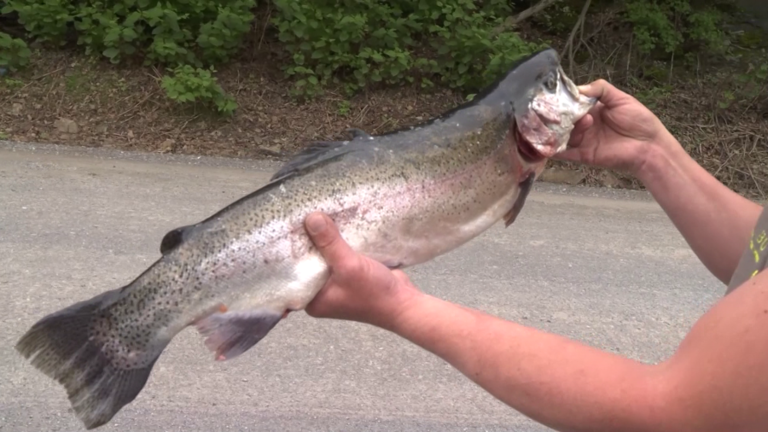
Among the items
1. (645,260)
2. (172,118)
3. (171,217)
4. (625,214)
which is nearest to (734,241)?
(645,260)

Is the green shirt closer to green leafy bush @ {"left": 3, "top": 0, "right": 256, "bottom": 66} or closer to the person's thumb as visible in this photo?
the person's thumb

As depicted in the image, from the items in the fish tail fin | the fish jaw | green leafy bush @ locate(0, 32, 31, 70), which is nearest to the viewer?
the fish tail fin

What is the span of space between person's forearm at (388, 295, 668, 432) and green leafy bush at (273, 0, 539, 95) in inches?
290

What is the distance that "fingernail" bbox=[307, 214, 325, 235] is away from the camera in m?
1.83

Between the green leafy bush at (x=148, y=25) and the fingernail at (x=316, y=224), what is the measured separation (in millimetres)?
7604

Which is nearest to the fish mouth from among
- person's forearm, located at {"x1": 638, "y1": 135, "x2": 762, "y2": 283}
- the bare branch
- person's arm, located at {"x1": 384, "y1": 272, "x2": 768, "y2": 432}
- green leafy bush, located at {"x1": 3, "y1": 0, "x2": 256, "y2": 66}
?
person's forearm, located at {"x1": 638, "y1": 135, "x2": 762, "y2": 283}

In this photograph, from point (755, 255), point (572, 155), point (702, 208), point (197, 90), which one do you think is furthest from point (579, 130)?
point (197, 90)

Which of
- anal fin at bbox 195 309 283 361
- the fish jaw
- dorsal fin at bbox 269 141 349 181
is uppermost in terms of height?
the fish jaw

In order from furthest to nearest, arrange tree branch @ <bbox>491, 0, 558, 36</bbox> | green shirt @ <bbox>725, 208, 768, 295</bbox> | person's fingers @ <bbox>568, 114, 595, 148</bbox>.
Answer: tree branch @ <bbox>491, 0, 558, 36</bbox> < person's fingers @ <bbox>568, 114, 595, 148</bbox> < green shirt @ <bbox>725, 208, 768, 295</bbox>

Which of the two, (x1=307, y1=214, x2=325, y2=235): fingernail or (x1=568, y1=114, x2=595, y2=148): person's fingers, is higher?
(x1=568, y1=114, x2=595, y2=148): person's fingers

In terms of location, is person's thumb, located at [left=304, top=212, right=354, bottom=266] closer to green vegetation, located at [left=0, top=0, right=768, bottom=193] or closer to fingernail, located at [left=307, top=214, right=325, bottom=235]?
fingernail, located at [left=307, top=214, right=325, bottom=235]

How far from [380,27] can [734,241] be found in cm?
767

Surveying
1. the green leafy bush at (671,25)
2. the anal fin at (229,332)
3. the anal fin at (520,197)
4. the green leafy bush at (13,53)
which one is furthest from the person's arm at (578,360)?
the green leafy bush at (671,25)

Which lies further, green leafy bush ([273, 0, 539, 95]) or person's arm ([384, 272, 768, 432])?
green leafy bush ([273, 0, 539, 95])
